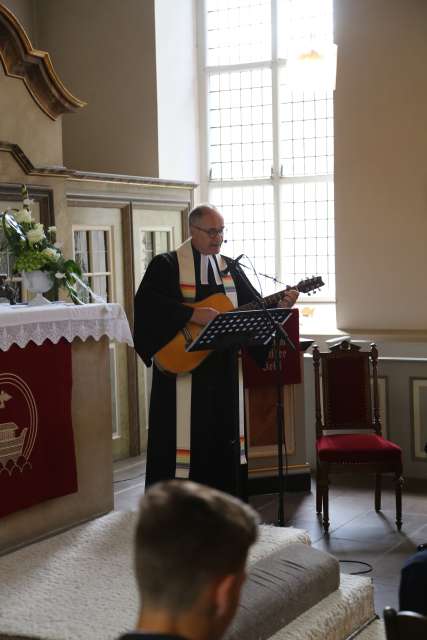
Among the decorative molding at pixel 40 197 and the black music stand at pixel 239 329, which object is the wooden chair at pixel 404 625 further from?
the decorative molding at pixel 40 197

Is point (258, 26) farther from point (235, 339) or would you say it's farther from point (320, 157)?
point (235, 339)

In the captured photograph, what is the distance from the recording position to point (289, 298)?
4750 millimetres

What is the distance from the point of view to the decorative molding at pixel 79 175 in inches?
241

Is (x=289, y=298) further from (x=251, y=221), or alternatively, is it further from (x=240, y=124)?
(x=240, y=124)

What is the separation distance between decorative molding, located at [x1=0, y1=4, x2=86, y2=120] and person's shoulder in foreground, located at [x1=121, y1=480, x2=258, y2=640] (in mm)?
5057

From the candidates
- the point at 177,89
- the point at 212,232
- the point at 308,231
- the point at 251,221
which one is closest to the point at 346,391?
the point at 212,232

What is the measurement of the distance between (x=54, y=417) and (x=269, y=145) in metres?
4.85

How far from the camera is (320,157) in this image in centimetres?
851

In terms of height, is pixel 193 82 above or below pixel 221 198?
above

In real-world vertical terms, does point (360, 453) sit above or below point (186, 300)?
below

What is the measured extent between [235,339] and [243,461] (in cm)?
116

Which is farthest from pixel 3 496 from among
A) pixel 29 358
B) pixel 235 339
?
pixel 235 339

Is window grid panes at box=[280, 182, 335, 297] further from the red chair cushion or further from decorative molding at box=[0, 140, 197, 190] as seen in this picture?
the red chair cushion

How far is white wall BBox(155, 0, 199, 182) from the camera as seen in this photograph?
820 cm
